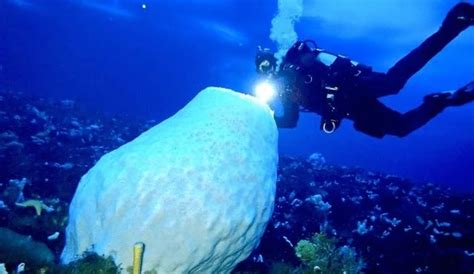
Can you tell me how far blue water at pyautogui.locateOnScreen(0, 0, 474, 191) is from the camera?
23.5 meters

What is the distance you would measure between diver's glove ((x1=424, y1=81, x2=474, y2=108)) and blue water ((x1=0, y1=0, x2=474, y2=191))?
43.0ft

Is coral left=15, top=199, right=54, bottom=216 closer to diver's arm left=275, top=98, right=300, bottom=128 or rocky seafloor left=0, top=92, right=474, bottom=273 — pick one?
rocky seafloor left=0, top=92, right=474, bottom=273

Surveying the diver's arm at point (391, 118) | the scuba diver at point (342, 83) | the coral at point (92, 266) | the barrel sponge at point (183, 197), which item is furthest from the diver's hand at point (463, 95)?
the coral at point (92, 266)

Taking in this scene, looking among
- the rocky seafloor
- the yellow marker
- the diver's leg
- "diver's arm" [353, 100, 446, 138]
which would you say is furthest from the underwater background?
the diver's leg

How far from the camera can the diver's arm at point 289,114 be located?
7279 mm

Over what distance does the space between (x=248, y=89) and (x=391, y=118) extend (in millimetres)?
44742

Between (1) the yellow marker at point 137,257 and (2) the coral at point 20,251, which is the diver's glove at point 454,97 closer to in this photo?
(1) the yellow marker at point 137,257

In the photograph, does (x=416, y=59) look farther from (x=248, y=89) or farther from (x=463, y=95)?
(x=248, y=89)

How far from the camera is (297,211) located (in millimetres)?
8883

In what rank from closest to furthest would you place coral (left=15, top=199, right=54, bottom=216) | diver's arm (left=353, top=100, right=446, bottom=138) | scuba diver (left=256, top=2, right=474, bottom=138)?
coral (left=15, top=199, right=54, bottom=216) → scuba diver (left=256, top=2, right=474, bottom=138) → diver's arm (left=353, top=100, right=446, bottom=138)

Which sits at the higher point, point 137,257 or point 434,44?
point 434,44

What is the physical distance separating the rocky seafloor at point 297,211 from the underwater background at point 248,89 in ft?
0.10

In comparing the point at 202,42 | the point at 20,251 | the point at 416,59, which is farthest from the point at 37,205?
the point at 202,42

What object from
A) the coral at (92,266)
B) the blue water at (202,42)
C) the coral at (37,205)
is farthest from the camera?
the blue water at (202,42)
